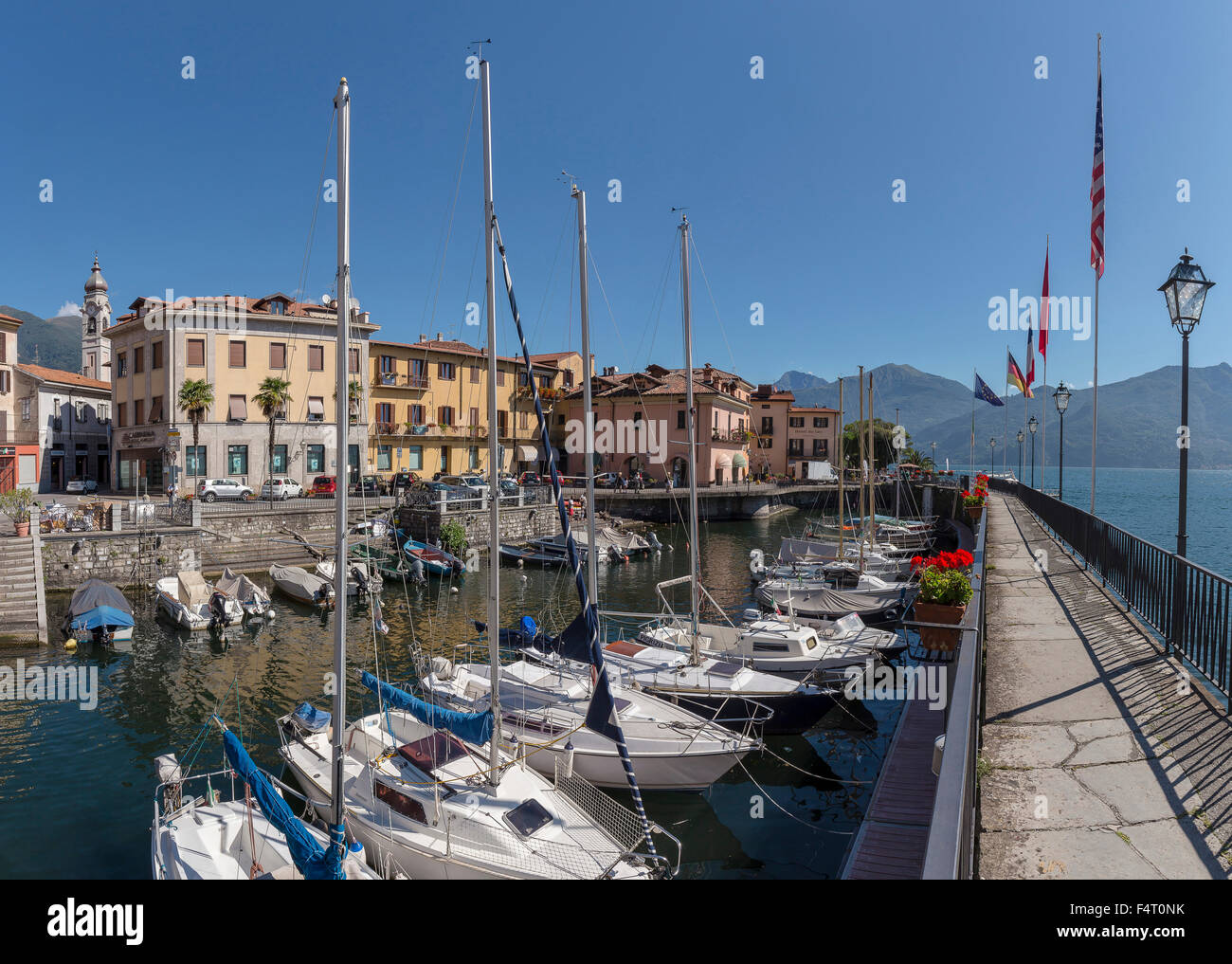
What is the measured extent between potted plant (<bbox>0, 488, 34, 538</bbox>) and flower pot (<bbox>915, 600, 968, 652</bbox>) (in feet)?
107

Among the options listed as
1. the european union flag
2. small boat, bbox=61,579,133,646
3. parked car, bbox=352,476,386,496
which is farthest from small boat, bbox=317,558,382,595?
the european union flag

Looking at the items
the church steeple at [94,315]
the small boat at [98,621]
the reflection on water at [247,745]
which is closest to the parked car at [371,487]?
the reflection on water at [247,745]

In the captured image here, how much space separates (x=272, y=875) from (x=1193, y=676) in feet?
36.7

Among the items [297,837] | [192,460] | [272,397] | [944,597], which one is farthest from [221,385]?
[944,597]

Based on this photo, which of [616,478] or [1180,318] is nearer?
[1180,318]

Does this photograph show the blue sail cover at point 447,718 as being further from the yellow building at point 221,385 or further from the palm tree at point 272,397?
the palm tree at point 272,397

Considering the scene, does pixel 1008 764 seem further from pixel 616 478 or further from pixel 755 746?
pixel 616 478

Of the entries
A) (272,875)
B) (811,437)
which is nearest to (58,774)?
(272,875)

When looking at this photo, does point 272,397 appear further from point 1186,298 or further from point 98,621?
point 1186,298

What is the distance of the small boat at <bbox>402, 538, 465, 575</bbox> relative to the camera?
33.0 meters

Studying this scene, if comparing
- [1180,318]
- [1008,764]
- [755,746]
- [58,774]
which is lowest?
[58,774]

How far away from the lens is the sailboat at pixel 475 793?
9.06m
